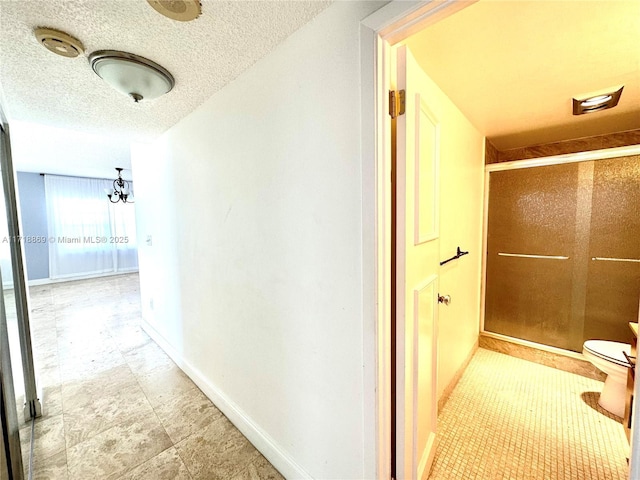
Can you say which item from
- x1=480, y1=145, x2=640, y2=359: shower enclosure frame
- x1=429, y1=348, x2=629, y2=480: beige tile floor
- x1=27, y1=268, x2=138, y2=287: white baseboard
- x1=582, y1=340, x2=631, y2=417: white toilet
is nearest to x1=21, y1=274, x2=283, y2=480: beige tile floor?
x1=429, y1=348, x2=629, y2=480: beige tile floor

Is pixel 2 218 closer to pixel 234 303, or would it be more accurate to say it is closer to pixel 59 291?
pixel 234 303

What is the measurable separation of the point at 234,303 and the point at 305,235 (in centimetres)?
77

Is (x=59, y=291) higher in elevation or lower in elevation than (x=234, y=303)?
lower

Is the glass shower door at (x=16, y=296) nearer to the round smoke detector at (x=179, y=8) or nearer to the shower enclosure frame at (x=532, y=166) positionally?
the round smoke detector at (x=179, y=8)

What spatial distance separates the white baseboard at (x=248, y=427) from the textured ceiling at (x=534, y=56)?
2.13 m

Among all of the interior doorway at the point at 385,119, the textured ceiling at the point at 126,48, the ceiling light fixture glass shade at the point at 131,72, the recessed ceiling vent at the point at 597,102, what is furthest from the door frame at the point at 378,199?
the recessed ceiling vent at the point at 597,102

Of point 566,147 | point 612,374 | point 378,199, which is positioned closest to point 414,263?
point 378,199

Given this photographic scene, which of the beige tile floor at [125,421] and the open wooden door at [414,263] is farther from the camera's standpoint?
the beige tile floor at [125,421]

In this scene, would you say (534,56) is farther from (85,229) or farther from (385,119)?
(85,229)

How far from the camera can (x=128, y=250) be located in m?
6.60

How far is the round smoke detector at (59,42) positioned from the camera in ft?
3.33

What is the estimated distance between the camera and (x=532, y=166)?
2393 millimetres

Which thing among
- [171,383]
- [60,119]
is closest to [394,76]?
[60,119]

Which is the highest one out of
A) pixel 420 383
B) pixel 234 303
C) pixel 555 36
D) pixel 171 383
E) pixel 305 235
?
pixel 555 36
